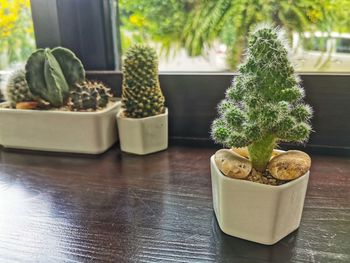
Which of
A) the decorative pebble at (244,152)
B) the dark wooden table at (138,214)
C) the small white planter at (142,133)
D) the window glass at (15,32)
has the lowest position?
the dark wooden table at (138,214)

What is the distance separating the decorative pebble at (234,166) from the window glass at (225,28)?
1.09 feet

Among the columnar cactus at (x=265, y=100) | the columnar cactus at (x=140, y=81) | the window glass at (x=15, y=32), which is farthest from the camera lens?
the window glass at (x=15, y=32)

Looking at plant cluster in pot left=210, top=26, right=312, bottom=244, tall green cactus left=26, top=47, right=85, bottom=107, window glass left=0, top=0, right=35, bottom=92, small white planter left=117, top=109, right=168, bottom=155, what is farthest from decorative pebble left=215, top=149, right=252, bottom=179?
window glass left=0, top=0, right=35, bottom=92

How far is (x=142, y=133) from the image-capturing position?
0.73 metres

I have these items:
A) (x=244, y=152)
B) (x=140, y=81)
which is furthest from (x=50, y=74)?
(x=244, y=152)

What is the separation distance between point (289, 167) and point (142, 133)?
1.25ft

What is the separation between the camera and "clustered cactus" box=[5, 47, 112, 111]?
0.73m

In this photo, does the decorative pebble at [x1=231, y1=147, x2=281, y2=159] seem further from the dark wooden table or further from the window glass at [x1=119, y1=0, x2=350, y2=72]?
the window glass at [x1=119, y1=0, x2=350, y2=72]

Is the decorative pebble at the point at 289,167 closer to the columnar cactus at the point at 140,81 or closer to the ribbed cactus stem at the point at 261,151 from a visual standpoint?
the ribbed cactus stem at the point at 261,151

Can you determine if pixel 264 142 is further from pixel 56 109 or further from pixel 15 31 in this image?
pixel 15 31

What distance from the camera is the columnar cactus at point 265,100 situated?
1.35ft

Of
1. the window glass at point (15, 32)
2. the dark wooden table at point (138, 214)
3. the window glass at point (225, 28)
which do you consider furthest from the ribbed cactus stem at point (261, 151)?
the window glass at point (15, 32)

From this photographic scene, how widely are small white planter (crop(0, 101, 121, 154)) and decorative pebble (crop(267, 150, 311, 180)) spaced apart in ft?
1.40

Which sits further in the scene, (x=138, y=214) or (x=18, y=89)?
(x=18, y=89)
